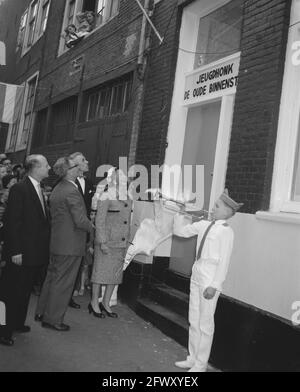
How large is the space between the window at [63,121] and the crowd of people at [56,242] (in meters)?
5.25

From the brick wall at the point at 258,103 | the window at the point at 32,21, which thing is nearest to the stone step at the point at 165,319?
the brick wall at the point at 258,103

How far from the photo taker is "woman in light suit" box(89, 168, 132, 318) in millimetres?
5676

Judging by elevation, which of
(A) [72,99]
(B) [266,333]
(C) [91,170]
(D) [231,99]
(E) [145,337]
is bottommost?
(E) [145,337]

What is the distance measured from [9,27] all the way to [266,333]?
73.2 feet

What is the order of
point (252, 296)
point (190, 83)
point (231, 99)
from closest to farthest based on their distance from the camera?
point (252, 296) → point (231, 99) → point (190, 83)

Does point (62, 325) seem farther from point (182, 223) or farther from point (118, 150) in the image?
point (118, 150)

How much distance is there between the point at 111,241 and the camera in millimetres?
5711

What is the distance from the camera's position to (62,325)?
16.8 ft

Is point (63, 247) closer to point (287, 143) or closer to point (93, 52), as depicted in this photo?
point (287, 143)

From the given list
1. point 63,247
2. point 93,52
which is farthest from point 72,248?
point 93,52

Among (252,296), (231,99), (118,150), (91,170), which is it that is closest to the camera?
(252,296)

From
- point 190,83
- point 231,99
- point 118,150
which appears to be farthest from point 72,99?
point 231,99

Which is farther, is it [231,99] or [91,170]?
[91,170]

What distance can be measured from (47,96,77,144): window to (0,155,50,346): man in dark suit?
6.50 m
